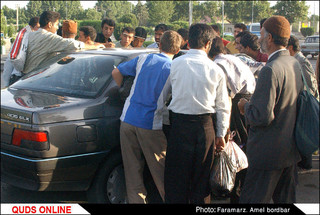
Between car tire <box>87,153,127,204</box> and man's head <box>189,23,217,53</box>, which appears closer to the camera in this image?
man's head <box>189,23,217,53</box>

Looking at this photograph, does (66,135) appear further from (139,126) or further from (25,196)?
(25,196)

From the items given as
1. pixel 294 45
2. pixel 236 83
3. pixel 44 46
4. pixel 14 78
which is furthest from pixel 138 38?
pixel 236 83

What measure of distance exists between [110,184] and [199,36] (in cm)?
164

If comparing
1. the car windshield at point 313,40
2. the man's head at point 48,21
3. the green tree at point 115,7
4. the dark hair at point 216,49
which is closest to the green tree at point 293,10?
the car windshield at point 313,40

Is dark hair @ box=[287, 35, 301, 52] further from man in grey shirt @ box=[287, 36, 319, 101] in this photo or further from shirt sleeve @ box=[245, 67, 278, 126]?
shirt sleeve @ box=[245, 67, 278, 126]

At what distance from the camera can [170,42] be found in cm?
358

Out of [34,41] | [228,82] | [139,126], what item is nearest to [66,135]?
[139,126]

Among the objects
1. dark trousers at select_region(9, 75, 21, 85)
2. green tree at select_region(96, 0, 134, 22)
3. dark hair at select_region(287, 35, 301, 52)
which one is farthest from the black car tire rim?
green tree at select_region(96, 0, 134, 22)

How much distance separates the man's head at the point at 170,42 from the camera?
3.57 m

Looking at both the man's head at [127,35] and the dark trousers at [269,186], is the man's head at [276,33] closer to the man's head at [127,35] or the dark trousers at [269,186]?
the dark trousers at [269,186]

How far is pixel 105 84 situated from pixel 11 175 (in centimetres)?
124

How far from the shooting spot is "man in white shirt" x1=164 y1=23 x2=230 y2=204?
3.28m

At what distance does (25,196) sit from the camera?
4.33 m

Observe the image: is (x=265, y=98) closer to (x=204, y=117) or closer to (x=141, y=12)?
(x=204, y=117)
